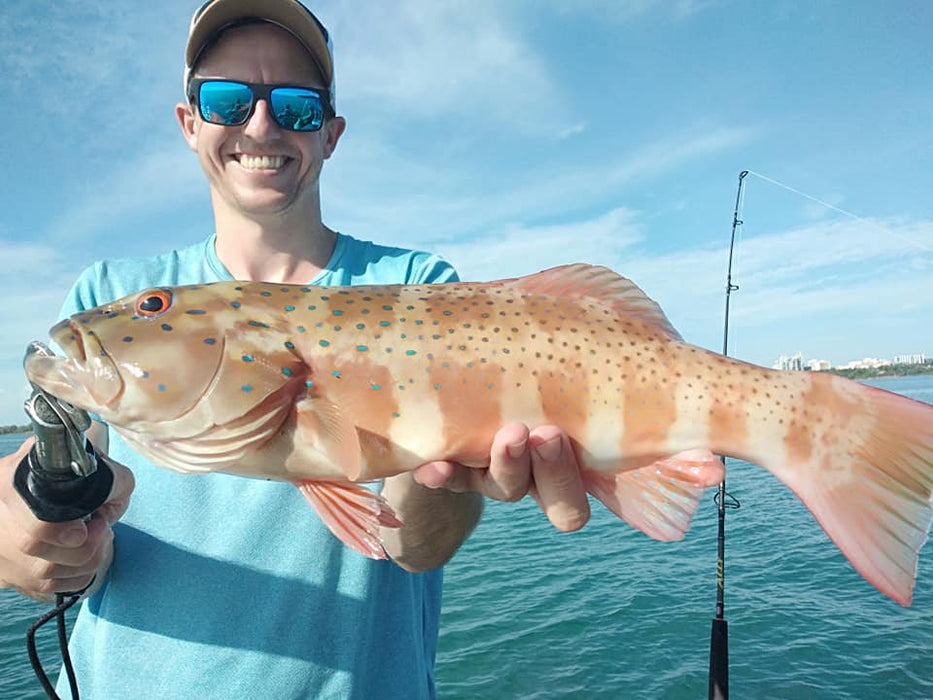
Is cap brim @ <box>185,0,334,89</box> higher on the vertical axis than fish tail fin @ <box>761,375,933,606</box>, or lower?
higher

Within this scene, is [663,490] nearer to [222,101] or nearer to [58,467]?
[58,467]

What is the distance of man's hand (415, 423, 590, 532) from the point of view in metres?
2.84

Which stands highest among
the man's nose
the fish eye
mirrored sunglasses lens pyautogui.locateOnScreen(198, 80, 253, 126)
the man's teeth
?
mirrored sunglasses lens pyautogui.locateOnScreen(198, 80, 253, 126)

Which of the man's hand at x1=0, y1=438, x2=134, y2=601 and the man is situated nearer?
the man's hand at x1=0, y1=438, x2=134, y2=601

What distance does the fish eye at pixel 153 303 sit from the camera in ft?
9.64

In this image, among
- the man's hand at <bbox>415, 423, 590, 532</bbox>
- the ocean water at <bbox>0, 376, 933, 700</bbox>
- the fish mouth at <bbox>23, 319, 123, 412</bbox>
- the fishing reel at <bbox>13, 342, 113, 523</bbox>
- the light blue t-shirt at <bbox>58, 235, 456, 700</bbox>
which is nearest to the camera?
the fishing reel at <bbox>13, 342, 113, 523</bbox>

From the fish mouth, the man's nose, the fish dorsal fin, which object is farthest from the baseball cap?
the fish dorsal fin

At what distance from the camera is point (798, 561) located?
682 inches

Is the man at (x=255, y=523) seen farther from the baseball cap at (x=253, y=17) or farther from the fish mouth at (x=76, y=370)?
the fish mouth at (x=76, y=370)

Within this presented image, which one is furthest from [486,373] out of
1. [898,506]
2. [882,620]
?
[882,620]

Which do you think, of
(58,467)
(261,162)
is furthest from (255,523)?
(261,162)

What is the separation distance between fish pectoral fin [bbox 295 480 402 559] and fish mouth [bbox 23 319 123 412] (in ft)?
2.95

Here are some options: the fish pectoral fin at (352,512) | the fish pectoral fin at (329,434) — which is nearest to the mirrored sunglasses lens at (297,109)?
the fish pectoral fin at (329,434)

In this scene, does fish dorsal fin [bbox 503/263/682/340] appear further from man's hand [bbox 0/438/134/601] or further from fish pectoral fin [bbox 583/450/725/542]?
man's hand [bbox 0/438/134/601]
